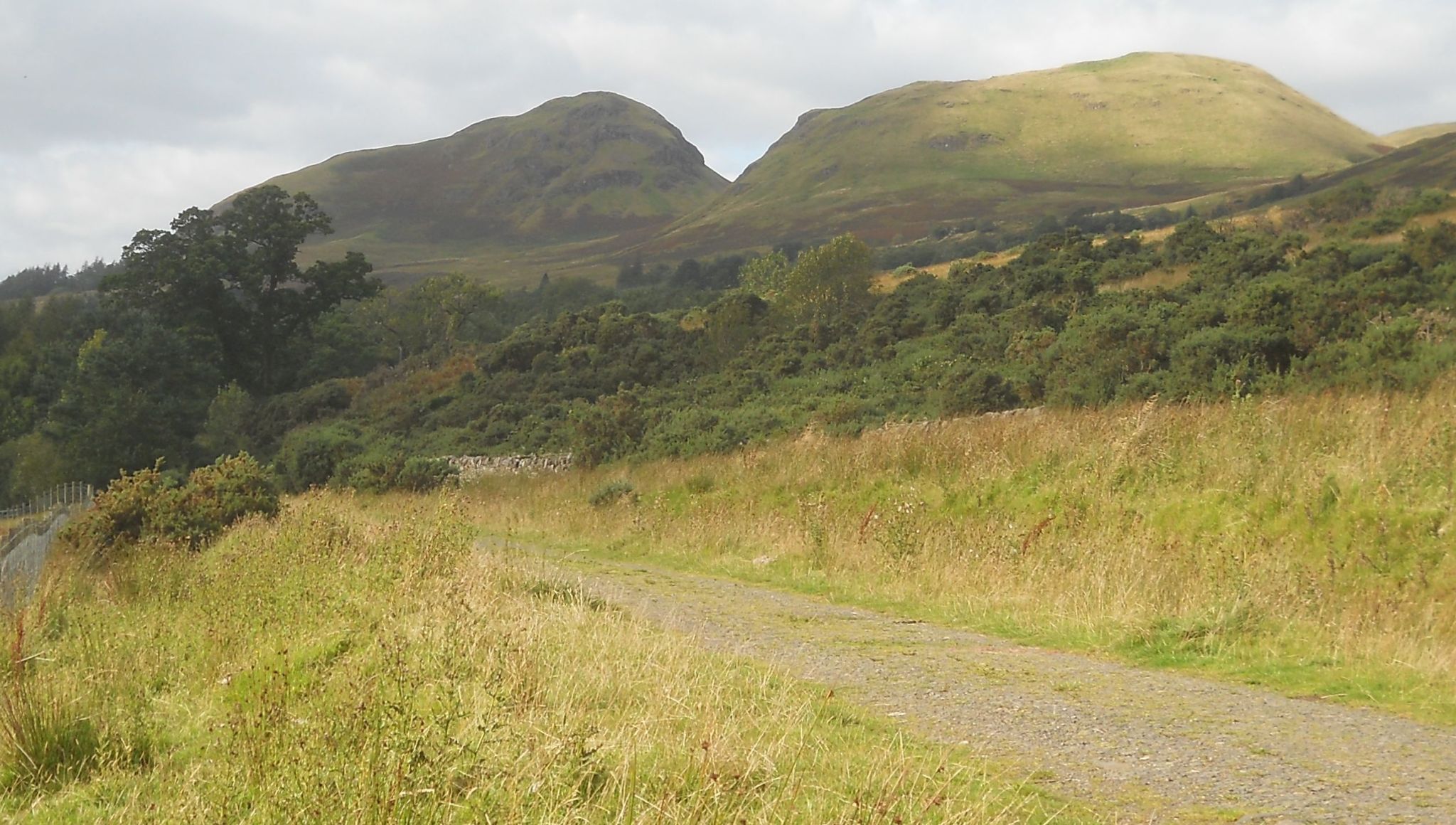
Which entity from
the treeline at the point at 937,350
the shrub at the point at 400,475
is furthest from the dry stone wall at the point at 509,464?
the shrub at the point at 400,475

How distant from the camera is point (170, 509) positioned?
15008 mm

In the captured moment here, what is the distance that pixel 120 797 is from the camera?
15.7ft

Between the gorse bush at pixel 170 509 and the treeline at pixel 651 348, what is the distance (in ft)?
31.1

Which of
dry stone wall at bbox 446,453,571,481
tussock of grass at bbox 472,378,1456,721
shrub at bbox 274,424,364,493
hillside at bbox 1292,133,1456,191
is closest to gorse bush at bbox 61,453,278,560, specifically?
tussock of grass at bbox 472,378,1456,721

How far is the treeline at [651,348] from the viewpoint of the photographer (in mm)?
20391

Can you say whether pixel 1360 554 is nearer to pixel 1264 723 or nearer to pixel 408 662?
pixel 1264 723

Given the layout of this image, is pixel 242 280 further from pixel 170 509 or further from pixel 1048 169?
pixel 1048 169

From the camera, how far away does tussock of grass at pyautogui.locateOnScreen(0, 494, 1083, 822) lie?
3.91m

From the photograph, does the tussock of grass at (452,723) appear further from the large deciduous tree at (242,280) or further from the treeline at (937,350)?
the large deciduous tree at (242,280)

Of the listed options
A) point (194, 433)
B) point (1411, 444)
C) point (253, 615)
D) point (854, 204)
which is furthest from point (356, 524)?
point (854, 204)

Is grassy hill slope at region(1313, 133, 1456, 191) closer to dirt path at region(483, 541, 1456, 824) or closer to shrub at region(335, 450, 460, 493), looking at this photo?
shrub at region(335, 450, 460, 493)

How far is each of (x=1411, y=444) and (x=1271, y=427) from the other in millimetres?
1492

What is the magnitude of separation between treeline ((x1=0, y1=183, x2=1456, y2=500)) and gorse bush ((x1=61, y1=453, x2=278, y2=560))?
9.48 metres

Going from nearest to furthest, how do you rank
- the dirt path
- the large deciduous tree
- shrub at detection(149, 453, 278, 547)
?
the dirt path → shrub at detection(149, 453, 278, 547) → the large deciduous tree
